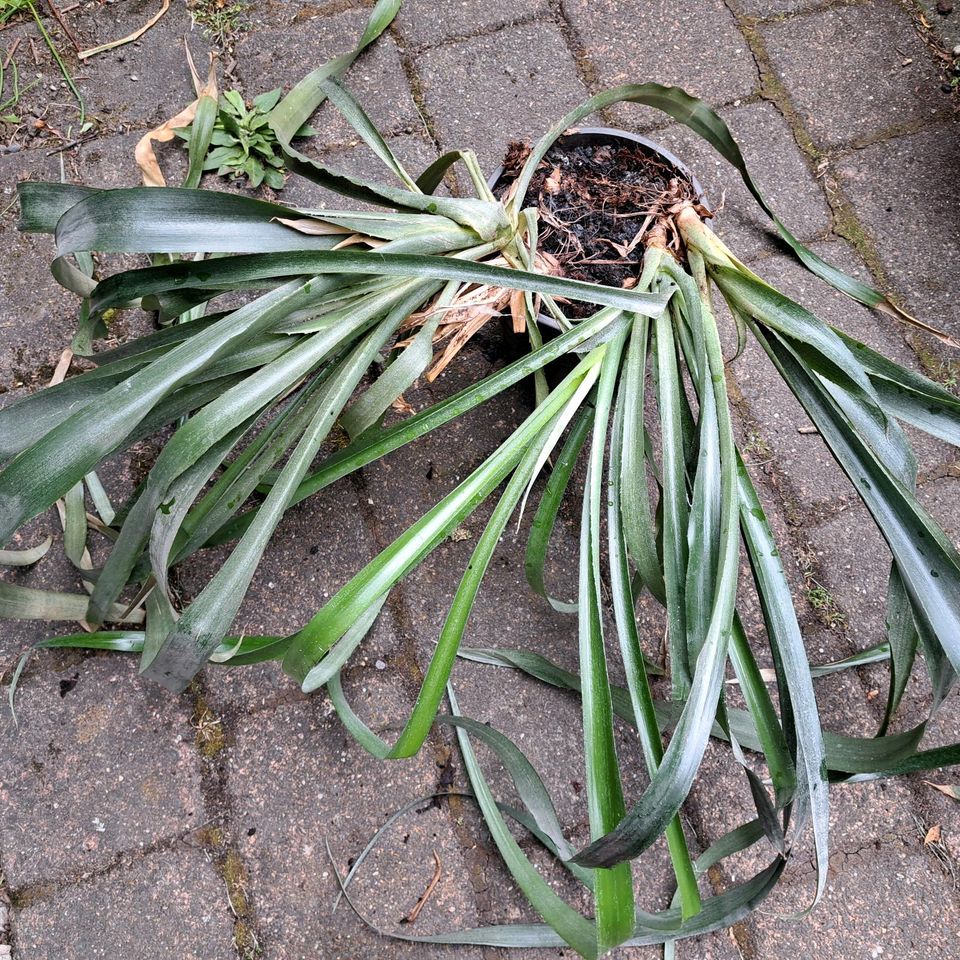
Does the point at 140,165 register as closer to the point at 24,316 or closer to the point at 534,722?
the point at 24,316

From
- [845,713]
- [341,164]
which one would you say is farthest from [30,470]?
[845,713]

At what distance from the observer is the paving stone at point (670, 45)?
71.9 inches

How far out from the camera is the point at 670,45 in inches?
73.2

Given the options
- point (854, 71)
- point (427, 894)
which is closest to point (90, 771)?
point (427, 894)

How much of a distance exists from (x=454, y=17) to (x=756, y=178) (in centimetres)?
Answer: 68

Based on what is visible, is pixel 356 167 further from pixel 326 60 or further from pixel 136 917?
pixel 136 917

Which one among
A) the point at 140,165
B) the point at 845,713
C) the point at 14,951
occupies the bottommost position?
the point at 845,713

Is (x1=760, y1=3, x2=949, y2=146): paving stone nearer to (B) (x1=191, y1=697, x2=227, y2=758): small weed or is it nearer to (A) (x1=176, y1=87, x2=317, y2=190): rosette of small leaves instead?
(A) (x1=176, y1=87, x2=317, y2=190): rosette of small leaves

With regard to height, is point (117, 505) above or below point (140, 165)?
below

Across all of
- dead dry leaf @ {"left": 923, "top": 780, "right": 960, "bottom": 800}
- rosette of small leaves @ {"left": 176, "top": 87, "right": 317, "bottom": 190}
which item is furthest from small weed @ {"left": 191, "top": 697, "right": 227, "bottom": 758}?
dead dry leaf @ {"left": 923, "top": 780, "right": 960, "bottom": 800}

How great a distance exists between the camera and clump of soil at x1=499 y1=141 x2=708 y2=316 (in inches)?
51.8

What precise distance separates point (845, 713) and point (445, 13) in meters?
1.49

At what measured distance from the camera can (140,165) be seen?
4.90 ft

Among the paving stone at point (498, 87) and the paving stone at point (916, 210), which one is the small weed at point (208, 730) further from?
the paving stone at point (916, 210)
